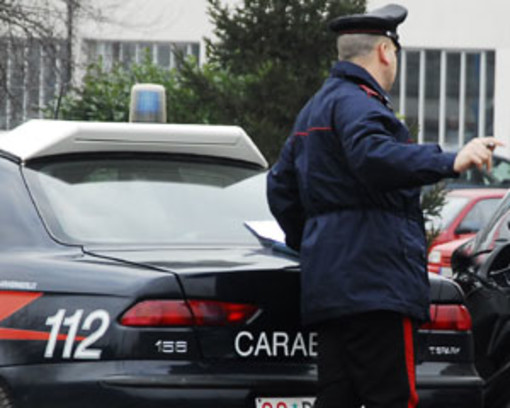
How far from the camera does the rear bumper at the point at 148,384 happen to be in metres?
4.10

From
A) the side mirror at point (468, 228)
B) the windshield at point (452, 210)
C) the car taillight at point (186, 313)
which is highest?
the car taillight at point (186, 313)

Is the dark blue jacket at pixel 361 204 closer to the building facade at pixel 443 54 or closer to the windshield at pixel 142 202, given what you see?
the windshield at pixel 142 202

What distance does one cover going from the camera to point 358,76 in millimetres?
4250

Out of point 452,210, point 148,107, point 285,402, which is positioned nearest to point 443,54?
point 452,210

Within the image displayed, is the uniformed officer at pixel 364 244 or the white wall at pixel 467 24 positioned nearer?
the uniformed officer at pixel 364 244

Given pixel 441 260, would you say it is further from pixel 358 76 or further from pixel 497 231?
pixel 358 76

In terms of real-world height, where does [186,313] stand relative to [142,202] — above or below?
below

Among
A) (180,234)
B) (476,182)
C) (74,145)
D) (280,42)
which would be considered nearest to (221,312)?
(180,234)

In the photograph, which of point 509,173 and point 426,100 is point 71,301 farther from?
point 426,100

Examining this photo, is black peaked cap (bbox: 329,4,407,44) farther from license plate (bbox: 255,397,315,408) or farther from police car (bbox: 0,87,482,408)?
license plate (bbox: 255,397,315,408)

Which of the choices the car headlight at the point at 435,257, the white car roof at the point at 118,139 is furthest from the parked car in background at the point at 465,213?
the white car roof at the point at 118,139

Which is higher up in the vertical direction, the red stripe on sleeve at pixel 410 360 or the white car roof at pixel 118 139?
the white car roof at pixel 118 139

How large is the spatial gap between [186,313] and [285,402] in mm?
419

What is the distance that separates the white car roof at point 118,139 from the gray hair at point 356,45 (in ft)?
3.36
